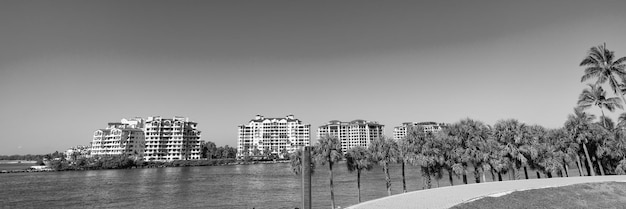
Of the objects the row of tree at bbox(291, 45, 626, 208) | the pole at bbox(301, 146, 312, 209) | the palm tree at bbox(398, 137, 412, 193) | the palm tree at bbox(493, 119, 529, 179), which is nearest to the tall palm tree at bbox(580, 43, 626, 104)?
the row of tree at bbox(291, 45, 626, 208)

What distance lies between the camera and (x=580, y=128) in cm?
3919

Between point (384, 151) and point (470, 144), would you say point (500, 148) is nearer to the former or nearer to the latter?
point (470, 144)

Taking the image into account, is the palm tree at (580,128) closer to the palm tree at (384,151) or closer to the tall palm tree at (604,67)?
the tall palm tree at (604,67)

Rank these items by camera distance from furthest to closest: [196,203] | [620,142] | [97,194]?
[97,194], [196,203], [620,142]

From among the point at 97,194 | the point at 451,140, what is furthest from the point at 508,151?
the point at 97,194

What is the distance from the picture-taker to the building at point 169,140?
541 feet

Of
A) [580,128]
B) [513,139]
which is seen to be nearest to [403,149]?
[513,139]

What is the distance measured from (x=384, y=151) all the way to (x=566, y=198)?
18218mm

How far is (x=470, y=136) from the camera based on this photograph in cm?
3659

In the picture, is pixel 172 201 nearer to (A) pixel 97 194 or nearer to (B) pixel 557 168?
(A) pixel 97 194

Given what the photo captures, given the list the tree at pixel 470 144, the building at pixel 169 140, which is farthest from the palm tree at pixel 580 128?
the building at pixel 169 140

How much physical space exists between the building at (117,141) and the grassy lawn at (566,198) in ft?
565

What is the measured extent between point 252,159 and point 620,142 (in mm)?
175544

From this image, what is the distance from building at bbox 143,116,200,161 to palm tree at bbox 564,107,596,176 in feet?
550
